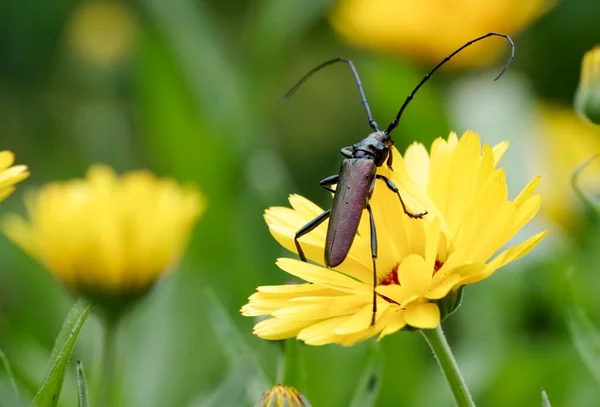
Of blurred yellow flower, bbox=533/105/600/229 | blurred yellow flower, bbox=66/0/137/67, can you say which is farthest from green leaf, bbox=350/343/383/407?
blurred yellow flower, bbox=66/0/137/67

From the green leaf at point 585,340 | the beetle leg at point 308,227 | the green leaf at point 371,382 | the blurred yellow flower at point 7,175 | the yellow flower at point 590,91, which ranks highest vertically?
the blurred yellow flower at point 7,175

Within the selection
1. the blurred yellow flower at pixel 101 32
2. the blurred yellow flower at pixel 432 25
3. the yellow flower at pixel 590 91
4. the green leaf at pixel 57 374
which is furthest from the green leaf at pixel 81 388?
the blurred yellow flower at pixel 101 32

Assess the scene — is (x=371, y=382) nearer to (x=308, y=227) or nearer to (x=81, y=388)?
(x=308, y=227)

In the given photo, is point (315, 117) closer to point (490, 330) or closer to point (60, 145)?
point (60, 145)

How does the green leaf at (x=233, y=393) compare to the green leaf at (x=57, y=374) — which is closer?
the green leaf at (x=57, y=374)

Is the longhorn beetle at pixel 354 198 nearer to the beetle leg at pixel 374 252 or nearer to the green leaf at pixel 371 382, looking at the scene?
the beetle leg at pixel 374 252

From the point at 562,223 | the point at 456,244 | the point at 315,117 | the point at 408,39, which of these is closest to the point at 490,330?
the point at 562,223
